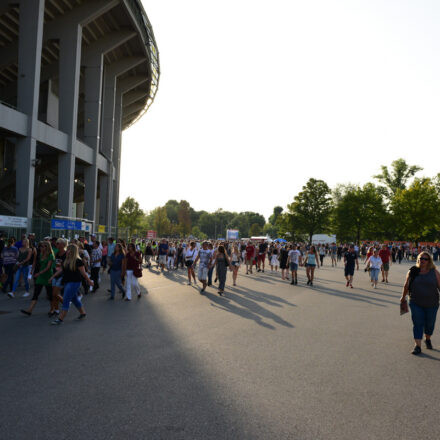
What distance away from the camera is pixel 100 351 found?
5977mm

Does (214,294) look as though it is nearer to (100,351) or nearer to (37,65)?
(100,351)

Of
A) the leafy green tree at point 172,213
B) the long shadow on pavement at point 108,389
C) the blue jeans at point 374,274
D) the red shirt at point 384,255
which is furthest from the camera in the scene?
the leafy green tree at point 172,213

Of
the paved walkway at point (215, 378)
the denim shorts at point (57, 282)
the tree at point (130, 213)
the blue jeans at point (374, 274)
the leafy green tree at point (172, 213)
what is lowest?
the paved walkway at point (215, 378)

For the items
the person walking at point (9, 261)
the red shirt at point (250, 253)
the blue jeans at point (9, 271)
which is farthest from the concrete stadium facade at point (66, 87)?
the red shirt at point (250, 253)

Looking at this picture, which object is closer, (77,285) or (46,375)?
(46,375)

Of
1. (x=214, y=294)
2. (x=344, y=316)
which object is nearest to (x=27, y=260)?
(x=214, y=294)

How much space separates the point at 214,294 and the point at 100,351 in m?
7.40

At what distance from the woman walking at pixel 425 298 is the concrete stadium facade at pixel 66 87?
18339 millimetres

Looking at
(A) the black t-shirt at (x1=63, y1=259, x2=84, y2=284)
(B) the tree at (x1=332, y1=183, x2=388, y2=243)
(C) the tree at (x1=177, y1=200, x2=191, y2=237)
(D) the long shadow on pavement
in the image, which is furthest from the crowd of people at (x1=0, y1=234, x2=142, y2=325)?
(C) the tree at (x1=177, y1=200, x2=191, y2=237)

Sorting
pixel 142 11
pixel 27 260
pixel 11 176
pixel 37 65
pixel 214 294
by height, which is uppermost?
pixel 142 11

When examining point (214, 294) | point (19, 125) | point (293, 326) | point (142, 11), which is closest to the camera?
point (293, 326)

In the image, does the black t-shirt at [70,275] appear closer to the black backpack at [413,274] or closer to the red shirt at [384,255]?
the black backpack at [413,274]

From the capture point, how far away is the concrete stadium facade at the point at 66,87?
21281mm

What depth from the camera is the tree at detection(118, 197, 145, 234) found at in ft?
246
